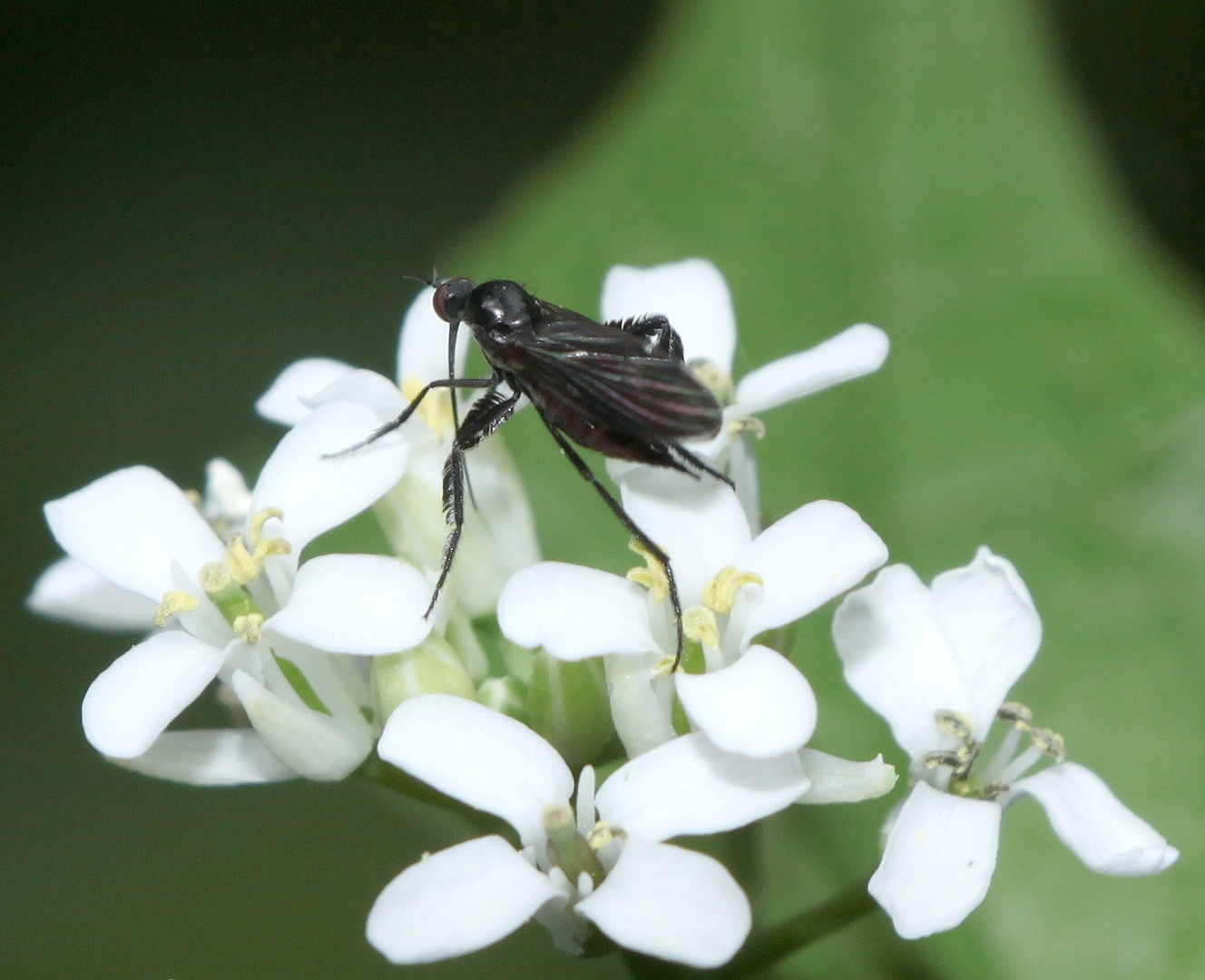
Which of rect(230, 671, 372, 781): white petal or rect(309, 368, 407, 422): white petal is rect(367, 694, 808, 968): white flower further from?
rect(309, 368, 407, 422): white petal

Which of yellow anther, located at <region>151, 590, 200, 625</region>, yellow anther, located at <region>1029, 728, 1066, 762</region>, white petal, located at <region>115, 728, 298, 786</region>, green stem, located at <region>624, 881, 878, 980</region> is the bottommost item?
green stem, located at <region>624, 881, 878, 980</region>

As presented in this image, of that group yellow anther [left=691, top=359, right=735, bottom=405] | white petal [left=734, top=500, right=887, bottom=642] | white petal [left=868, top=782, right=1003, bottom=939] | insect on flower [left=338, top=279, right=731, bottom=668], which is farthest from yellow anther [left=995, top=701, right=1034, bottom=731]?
yellow anther [left=691, top=359, right=735, bottom=405]

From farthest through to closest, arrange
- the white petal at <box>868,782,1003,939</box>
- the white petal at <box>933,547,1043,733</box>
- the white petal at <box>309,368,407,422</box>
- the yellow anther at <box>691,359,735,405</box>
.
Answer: the yellow anther at <box>691,359,735,405</box> → the white petal at <box>309,368,407,422</box> → the white petal at <box>933,547,1043,733</box> → the white petal at <box>868,782,1003,939</box>

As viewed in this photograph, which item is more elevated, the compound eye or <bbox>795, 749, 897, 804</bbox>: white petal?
the compound eye

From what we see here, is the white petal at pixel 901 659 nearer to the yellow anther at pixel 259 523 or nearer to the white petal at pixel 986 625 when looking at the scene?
the white petal at pixel 986 625

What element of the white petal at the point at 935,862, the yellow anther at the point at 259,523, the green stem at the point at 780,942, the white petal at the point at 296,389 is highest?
the white petal at the point at 296,389

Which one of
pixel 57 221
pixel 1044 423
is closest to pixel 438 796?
pixel 1044 423

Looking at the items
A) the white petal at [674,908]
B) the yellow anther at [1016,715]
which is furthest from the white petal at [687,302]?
the white petal at [674,908]
